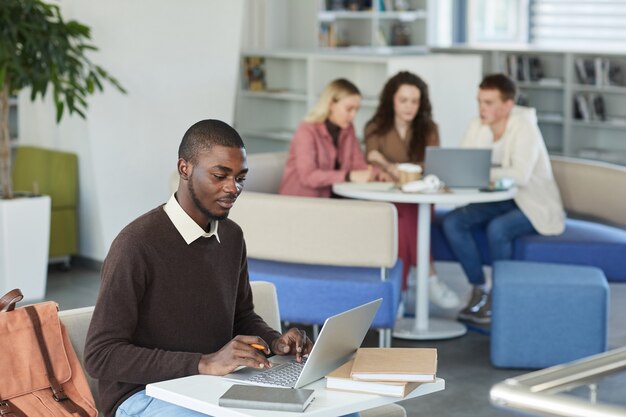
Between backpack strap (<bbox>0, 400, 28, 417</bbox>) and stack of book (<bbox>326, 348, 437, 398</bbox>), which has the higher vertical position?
stack of book (<bbox>326, 348, 437, 398</bbox>)

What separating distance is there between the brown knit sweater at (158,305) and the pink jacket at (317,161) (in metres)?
2.89

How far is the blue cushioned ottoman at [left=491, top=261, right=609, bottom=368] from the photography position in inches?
199

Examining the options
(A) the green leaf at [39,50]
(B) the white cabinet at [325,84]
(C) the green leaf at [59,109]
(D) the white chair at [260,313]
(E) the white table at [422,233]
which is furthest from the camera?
(B) the white cabinet at [325,84]

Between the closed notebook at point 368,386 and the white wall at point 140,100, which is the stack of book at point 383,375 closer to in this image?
the closed notebook at point 368,386

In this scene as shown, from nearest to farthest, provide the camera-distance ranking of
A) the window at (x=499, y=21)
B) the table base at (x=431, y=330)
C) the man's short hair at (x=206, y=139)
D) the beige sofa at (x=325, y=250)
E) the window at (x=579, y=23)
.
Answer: the man's short hair at (x=206, y=139), the beige sofa at (x=325, y=250), the table base at (x=431, y=330), the window at (x=579, y=23), the window at (x=499, y=21)

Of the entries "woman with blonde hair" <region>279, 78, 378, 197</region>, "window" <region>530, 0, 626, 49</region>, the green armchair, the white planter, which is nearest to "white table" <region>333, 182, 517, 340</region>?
"woman with blonde hair" <region>279, 78, 378, 197</region>

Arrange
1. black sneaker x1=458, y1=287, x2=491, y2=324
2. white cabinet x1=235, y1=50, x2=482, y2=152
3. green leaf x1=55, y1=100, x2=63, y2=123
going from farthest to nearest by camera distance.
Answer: white cabinet x1=235, y1=50, x2=482, y2=152 < green leaf x1=55, y1=100, x2=63, y2=123 < black sneaker x1=458, y1=287, x2=491, y2=324

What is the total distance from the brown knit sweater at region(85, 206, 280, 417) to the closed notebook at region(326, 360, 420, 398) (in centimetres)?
34

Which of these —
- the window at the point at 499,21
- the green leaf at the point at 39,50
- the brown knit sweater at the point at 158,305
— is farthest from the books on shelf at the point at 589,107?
the brown knit sweater at the point at 158,305

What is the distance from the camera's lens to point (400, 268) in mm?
5461

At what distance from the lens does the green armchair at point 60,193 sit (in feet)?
23.8

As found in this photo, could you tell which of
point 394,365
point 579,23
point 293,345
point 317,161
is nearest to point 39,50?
point 317,161

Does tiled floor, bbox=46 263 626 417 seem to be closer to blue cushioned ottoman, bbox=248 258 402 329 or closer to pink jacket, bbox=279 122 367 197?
blue cushioned ottoman, bbox=248 258 402 329

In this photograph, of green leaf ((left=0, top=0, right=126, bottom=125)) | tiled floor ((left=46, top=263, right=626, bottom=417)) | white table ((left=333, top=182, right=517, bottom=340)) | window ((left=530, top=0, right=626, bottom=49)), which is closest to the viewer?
tiled floor ((left=46, top=263, right=626, bottom=417))
